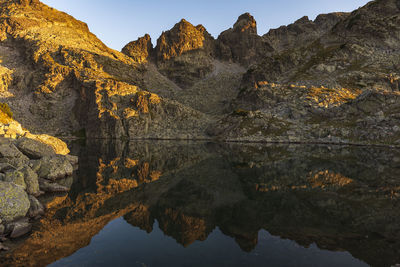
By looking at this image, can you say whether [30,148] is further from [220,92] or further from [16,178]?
[220,92]

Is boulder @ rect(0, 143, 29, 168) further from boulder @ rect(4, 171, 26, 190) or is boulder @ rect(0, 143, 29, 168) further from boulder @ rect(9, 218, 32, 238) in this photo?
boulder @ rect(9, 218, 32, 238)

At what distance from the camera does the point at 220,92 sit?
17488cm

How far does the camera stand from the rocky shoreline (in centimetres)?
1354

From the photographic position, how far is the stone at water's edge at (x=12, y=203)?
13.7 metres

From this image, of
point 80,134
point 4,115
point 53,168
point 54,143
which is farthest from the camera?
point 80,134

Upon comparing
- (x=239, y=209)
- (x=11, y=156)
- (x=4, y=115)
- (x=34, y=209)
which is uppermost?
(x=4, y=115)

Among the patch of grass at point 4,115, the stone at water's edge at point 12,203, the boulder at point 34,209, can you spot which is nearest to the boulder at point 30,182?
the boulder at point 34,209

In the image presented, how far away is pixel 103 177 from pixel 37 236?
1523 cm

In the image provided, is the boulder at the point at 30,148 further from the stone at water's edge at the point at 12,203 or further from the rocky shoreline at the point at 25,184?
the stone at water's edge at the point at 12,203

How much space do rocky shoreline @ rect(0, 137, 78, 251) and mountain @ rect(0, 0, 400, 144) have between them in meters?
68.1

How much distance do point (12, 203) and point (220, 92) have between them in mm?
166653

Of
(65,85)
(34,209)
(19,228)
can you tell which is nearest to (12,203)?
(19,228)

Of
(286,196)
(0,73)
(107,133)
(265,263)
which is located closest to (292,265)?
(265,263)

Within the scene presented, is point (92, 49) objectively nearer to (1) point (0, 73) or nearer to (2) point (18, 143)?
(1) point (0, 73)
